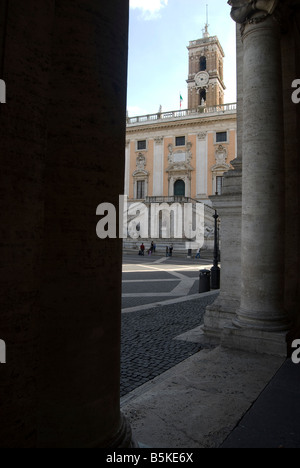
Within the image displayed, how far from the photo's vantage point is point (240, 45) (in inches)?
208

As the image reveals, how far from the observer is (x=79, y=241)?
4.84ft

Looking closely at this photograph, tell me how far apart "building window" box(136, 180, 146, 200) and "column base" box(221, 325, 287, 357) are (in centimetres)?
3791

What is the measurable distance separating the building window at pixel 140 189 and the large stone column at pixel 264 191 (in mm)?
37428

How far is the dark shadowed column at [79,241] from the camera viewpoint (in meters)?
1.45

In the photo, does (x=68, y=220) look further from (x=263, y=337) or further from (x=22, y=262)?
(x=263, y=337)

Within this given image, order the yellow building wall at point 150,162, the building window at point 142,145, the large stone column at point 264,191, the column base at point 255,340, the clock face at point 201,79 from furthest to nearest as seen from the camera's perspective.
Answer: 1. the clock face at point 201,79
2. the building window at point 142,145
3. the yellow building wall at point 150,162
4. the large stone column at point 264,191
5. the column base at point 255,340

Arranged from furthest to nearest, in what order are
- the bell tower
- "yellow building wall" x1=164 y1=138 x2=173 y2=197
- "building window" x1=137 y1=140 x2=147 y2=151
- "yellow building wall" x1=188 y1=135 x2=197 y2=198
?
the bell tower, "building window" x1=137 y1=140 x2=147 y2=151, "yellow building wall" x1=164 y1=138 x2=173 y2=197, "yellow building wall" x1=188 y1=135 x2=197 y2=198

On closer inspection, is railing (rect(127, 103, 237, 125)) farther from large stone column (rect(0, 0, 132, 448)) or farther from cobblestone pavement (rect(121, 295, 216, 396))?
large stone column (rect(0, 0, 132, 448))

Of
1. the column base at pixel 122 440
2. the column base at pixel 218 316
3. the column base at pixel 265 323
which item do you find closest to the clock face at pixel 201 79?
the column base at pixel 218 316

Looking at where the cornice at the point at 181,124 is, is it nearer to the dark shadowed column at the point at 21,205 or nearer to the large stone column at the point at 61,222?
the large stone column at the point at 61,222

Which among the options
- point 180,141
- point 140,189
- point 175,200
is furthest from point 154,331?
point 180,141

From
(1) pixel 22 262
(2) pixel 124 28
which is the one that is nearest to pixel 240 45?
(2) pixel 124 28

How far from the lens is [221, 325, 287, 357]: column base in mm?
3787

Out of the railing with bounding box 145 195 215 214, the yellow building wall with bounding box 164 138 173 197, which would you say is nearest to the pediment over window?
the yellow building wall with bounding box 164 138 173 197
